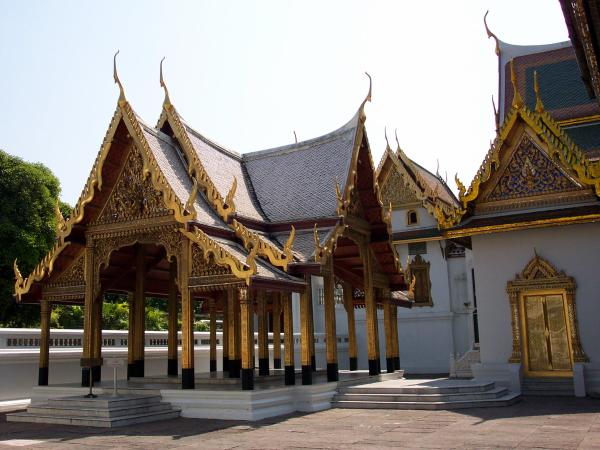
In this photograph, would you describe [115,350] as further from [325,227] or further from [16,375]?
[325,227]

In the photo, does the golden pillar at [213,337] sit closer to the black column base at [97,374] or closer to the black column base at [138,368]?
the black column base at [138,368]

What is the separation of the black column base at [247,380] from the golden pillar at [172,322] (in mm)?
3867

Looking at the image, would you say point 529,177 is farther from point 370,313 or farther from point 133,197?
point 133,197

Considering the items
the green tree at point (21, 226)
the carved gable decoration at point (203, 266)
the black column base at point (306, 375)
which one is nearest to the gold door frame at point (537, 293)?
the black column base at point (306, 375)

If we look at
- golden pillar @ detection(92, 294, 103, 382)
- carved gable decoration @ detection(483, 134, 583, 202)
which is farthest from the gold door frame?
golden pillar @ detection(92, 294, 103, 382)

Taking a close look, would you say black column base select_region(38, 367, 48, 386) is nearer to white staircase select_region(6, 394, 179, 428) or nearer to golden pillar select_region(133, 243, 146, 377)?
white staircase select_region(6, 394, 179, 428)

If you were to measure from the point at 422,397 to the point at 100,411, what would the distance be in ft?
15.5

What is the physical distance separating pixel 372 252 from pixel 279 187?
2251 mm

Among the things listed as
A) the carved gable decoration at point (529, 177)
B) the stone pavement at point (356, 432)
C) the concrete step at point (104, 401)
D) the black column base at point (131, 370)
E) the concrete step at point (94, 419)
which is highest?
the carved gable decoration at point (529, 177)

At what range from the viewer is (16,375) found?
36.0ft

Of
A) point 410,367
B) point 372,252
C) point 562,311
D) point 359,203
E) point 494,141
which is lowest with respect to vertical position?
point 410,367

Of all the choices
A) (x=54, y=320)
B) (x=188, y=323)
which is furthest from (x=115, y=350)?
(x=54, y=320)

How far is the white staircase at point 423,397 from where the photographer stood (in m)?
9.55

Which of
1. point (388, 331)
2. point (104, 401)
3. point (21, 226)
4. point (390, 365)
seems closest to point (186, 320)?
point (104, 401)
